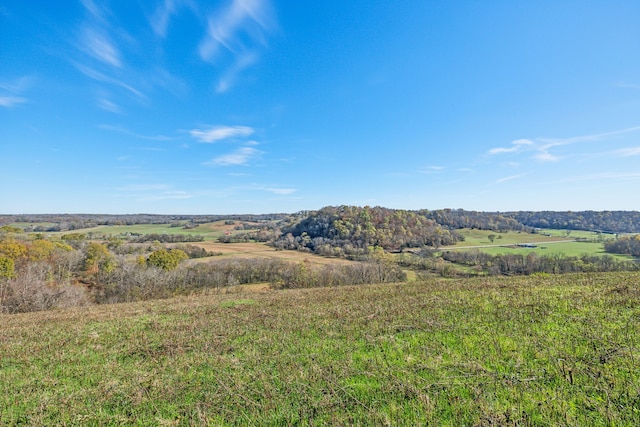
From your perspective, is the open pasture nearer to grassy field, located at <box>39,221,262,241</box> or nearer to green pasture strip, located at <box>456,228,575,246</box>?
green pasture strip, located at <box>456,228,575,246</box>

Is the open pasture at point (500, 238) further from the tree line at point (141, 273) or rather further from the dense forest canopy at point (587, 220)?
the tree line at point (141, 273)

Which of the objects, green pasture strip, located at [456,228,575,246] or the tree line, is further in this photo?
green pasture strip, located at [456,228,575,246]

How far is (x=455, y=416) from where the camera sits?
10.8 ft

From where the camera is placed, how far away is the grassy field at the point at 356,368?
139 inches

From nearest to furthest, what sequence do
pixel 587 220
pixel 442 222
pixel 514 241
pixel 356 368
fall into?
1. pixel 356 368
2. pixel 514 241
3. pixel 587 220
4. pixel 442 222

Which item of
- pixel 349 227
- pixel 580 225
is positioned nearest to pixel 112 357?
pixel 349 227

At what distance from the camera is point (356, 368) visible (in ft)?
16.1

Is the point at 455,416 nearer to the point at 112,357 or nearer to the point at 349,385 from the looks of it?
the point at 349,385

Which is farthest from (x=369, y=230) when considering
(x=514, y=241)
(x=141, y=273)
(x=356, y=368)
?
(x=356, y=368)

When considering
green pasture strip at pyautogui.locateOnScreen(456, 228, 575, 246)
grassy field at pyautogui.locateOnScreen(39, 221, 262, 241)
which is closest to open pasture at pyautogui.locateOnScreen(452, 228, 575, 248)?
green pasture strip at pyautogui.locateOnScreen(456, 228, 575, 246)

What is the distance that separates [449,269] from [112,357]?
169 ft

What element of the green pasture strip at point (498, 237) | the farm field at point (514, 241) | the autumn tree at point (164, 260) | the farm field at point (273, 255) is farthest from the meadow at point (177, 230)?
the green pasture strip at point (498, 237)

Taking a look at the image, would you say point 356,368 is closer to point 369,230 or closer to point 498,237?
point 369,230

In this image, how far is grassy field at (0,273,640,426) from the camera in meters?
3.54
